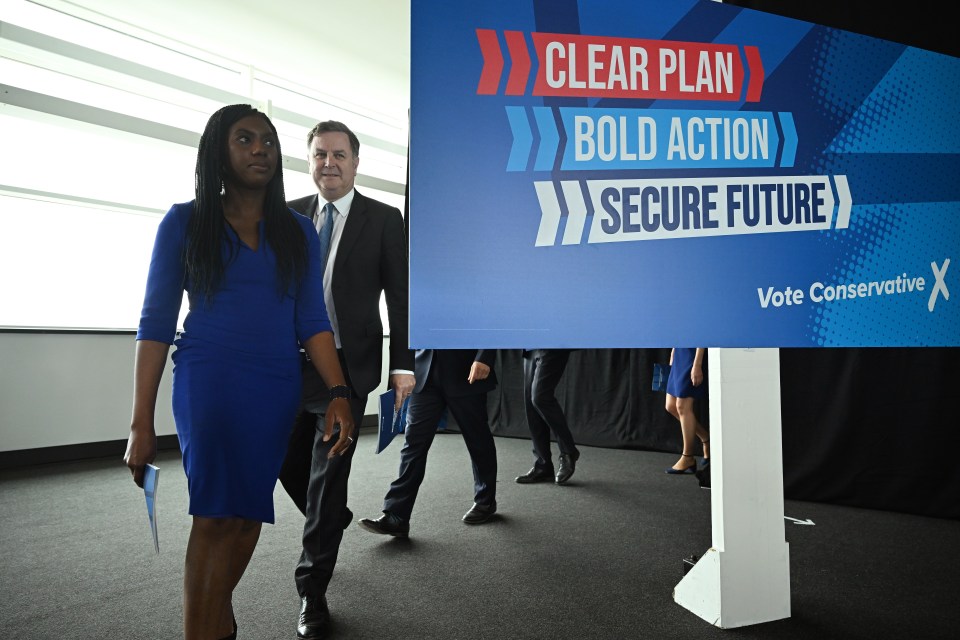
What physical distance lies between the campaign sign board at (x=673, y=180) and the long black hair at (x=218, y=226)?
0.56m

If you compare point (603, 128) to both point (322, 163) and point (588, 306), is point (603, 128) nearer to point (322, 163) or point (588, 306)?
point (588, 306)

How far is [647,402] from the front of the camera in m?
4.92

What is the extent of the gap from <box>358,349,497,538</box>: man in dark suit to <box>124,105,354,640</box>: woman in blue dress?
4.42 ft

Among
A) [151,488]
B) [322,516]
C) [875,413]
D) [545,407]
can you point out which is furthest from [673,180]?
[545,407]

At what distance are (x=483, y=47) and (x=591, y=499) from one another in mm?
2736

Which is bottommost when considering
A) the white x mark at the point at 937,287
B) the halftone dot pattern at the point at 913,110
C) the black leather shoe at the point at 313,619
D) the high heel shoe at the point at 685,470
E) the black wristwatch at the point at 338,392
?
the high heel shoe at the point at 685,470

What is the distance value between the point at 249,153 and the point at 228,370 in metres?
0.43

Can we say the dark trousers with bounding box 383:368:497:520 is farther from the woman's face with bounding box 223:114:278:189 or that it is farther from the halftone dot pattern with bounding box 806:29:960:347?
the halftone dot pattern with bounding box 806:29:960:347

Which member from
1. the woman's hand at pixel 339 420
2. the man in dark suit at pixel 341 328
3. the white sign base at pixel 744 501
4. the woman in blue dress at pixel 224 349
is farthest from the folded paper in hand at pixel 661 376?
the woman in blue dress at pixel 224 349

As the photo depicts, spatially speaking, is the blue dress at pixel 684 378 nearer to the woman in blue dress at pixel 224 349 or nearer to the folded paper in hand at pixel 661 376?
the folded paper in hand at pixel 661 376

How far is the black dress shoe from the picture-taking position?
2.71m

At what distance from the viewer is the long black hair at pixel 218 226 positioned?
118 centimetres

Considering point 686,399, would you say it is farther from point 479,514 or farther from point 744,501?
point 744,501

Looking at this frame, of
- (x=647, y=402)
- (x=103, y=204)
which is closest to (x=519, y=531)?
(x=647, y=402)
